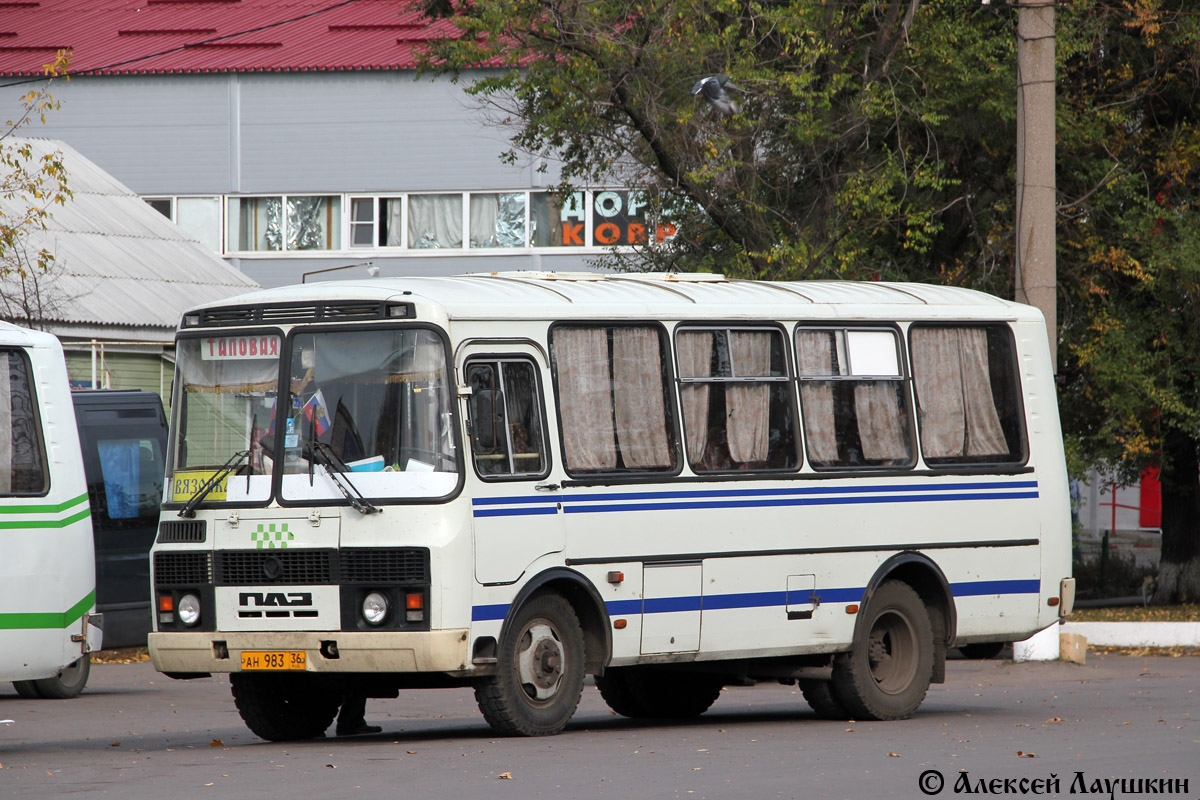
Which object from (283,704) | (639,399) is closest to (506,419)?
(639,399)

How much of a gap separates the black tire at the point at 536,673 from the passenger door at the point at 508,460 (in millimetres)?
362

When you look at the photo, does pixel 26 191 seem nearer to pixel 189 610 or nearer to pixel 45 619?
pixel 189 610

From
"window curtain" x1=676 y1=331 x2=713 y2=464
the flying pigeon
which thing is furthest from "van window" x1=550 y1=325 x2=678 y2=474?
the flying pigeon

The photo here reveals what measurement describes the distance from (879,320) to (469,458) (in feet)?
12.4

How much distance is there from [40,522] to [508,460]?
2.77m

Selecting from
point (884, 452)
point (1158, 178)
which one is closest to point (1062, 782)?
point (884, 452)

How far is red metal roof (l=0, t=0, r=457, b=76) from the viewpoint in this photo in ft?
147

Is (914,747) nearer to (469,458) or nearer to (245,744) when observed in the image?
(469,458)

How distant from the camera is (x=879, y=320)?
44.7 ft

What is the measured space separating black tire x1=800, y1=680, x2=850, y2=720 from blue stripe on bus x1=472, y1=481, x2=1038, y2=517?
136 centimetres

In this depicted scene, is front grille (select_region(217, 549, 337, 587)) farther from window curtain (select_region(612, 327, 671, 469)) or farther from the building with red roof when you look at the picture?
the building with red roof

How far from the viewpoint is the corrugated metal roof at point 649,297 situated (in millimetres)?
11625

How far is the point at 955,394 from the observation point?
45.7 ft

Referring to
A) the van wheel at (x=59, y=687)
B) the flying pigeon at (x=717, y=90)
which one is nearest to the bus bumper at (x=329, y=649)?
the van wheel at (x=59, y=687)
